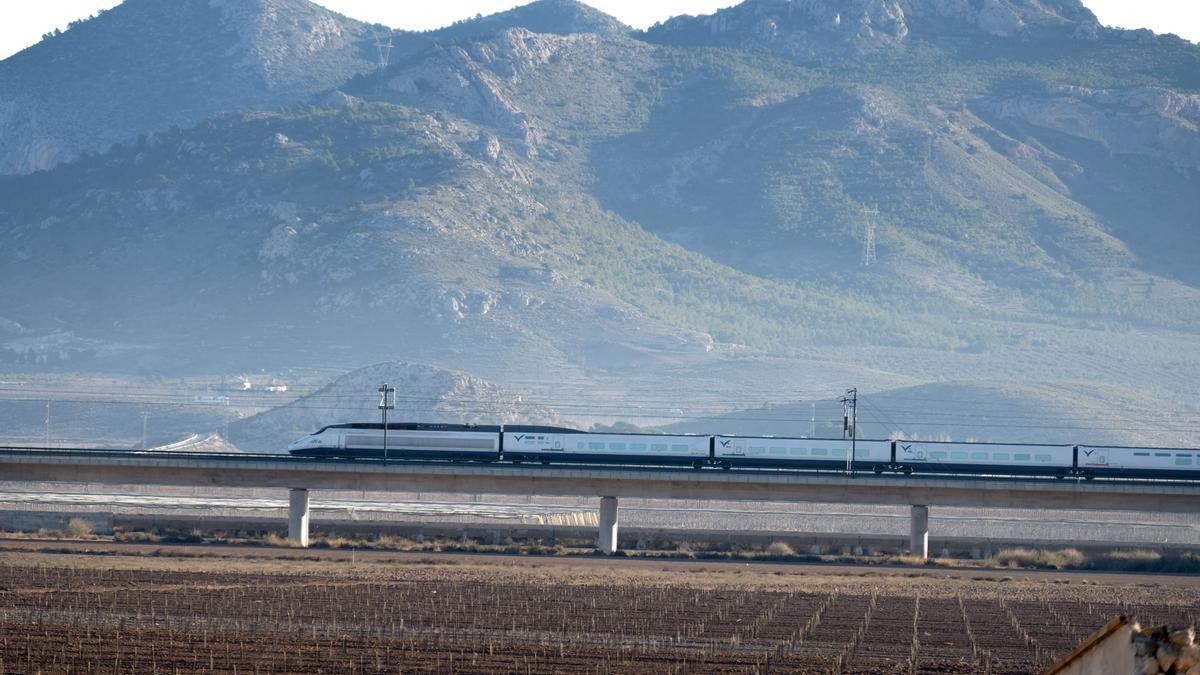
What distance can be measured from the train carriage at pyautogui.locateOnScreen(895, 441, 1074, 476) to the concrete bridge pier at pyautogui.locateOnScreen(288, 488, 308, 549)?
2870 centimetres

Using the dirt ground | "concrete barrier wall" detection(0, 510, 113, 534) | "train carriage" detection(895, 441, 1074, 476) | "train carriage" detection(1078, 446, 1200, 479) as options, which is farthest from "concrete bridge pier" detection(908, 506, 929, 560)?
"concrete barrier wall" detection(0, 510, 113, 534)

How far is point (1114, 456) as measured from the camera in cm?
9544

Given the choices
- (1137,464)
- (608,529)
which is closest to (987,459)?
(1137,464)

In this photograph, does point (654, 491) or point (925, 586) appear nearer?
point (925, 586)

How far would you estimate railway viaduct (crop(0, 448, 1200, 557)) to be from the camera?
295 feet

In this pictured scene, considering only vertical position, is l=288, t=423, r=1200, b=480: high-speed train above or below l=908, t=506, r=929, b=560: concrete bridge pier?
above

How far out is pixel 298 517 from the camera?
88750 mm

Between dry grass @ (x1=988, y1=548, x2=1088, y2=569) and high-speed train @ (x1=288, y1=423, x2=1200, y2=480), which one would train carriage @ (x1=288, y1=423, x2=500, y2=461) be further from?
dry grass @ (x1=988, y1=548, x2=1088, y2=569)

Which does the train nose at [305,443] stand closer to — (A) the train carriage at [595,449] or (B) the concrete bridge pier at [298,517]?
(B) the concrete bridge pier at [298,517]

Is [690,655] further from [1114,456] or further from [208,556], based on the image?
[1114,456]

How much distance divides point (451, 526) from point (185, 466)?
548 inches

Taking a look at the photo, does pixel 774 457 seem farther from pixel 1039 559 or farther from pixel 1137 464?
pixel 1137 464

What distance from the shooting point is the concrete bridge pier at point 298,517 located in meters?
88.1

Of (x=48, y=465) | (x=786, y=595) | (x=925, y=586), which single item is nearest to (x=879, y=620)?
(x=786, y=595)
